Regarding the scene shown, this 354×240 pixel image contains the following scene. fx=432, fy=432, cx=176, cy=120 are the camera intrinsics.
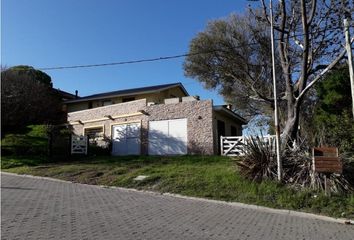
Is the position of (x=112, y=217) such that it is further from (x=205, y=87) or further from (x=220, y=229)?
(x=205, y=87)


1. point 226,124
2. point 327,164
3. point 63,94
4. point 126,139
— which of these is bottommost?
point 327,164

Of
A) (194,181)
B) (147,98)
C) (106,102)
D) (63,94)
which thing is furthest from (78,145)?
(63,94)

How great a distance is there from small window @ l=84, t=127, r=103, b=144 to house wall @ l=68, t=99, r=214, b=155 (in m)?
0.36

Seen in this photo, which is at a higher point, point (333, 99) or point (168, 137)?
point (333, 99)

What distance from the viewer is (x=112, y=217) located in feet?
31.1

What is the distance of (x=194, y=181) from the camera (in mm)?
14930

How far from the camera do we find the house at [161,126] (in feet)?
84.5

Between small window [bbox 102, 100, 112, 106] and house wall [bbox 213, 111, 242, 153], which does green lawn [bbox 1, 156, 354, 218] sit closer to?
house wall [bbox 213, 111, 242, 153]

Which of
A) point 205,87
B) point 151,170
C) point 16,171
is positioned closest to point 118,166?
point 151,170

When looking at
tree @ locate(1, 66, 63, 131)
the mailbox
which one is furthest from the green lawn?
tree @ locate(1, 66, 63, 131)

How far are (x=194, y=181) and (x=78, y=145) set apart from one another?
13245mm

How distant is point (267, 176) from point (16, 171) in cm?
1172

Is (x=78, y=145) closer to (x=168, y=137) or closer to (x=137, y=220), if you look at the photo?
(x=168, y=137)

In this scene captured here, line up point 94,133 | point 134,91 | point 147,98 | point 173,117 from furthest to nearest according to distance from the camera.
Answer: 1. point 134,91
2. point 147,98
3. point 94,133
4. point 173,117
